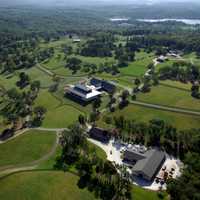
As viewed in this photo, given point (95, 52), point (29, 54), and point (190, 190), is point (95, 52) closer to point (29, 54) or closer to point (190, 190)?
point (29, 54)

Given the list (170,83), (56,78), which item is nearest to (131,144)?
(170,83)

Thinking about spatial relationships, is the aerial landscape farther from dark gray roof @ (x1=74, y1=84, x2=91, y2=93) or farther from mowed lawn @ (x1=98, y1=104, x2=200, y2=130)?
mowed lawn @ (x1=98, y1=104, x2=200, y2=130)

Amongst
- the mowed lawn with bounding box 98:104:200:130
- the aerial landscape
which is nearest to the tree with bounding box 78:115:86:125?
the aerial landscape

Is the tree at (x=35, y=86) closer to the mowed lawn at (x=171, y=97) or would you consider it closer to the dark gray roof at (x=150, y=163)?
the mowed lawn at (x=171, y=97)

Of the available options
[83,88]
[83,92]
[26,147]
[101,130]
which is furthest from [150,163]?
[83,88]

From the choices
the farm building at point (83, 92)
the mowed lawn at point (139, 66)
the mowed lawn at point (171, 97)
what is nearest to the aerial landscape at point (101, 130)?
the farm building at point (83, 92)

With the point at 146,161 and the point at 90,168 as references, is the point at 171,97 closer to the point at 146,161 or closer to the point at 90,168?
the point at 146,161
